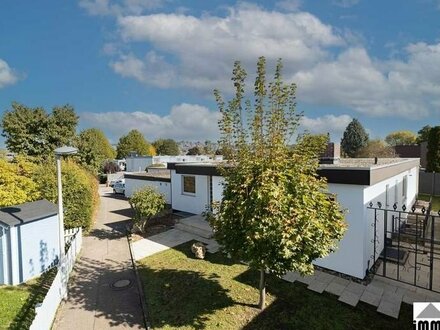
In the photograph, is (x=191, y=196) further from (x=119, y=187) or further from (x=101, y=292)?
(x=119, y=187)

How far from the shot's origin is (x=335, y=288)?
7.88 m

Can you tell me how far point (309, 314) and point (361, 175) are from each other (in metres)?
4.01

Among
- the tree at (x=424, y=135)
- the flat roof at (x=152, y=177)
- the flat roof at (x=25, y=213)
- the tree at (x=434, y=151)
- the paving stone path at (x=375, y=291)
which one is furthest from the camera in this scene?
the tree at (x=424, y=135)

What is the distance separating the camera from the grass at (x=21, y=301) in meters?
6.82

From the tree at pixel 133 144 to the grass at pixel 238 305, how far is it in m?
57.3

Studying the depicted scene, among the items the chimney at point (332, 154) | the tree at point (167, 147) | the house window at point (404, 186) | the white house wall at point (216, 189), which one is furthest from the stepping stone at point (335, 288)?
the tree at point (167, 147)

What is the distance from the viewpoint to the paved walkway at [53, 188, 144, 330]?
22.9ft

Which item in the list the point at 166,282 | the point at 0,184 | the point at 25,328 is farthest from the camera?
the point at 0,184

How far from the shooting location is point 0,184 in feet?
38.6

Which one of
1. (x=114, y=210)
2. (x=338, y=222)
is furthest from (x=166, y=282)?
(x=114, y=210)

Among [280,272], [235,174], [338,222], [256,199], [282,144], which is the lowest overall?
[280,272]

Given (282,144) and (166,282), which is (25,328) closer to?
(166,282)

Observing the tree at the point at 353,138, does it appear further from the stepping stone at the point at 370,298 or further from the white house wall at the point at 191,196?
the stepping stone at the point at 370,298

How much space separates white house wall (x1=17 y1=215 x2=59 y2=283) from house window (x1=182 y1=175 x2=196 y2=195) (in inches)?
301
